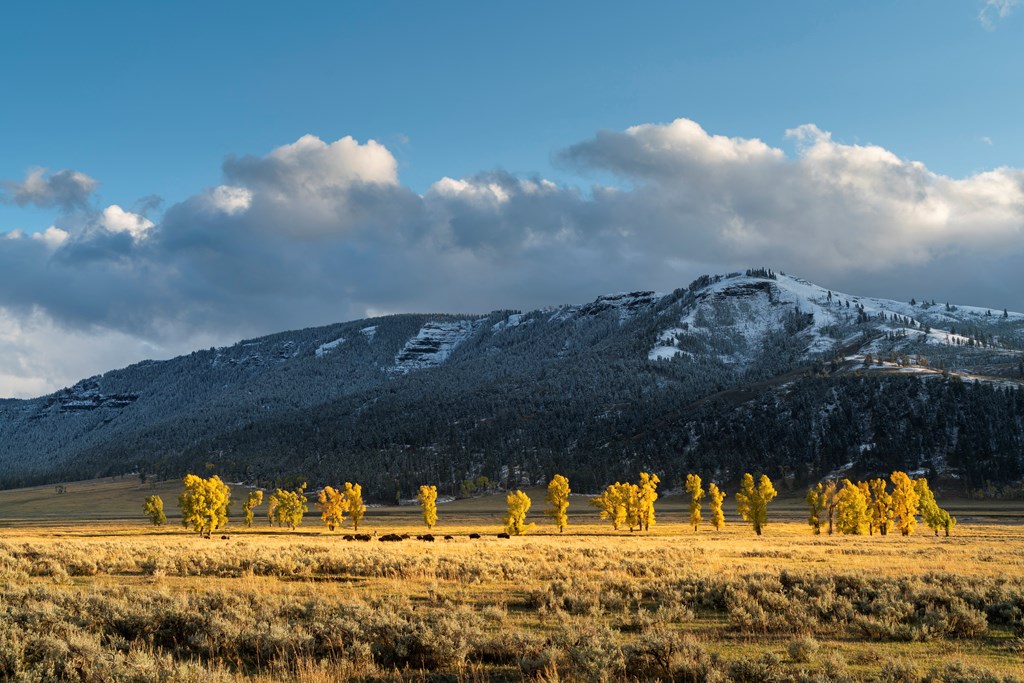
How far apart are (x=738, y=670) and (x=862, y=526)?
79800 mm

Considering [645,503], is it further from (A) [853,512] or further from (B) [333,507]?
(B) [333,507]

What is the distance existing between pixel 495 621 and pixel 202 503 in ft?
239

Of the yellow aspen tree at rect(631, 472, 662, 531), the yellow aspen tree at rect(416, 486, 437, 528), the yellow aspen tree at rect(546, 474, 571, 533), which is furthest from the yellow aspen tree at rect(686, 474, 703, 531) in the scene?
the yellow aspen tree at rect(416, 486, 437, 528)

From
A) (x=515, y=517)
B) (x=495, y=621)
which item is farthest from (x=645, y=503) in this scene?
(x=495, y=621)

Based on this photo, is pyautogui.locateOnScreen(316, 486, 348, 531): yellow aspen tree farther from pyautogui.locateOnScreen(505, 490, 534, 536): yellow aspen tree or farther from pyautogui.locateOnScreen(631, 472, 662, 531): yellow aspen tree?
pyautogui.locateOnScreen(631, 472, 662, 531): yellow aspen tree

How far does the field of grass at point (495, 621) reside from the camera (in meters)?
14.1

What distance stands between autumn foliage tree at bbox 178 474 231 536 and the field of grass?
165 feet

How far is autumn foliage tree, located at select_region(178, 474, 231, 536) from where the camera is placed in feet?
266

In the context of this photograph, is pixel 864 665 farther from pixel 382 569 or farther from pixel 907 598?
pixel 382 569

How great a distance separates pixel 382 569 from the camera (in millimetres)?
31734

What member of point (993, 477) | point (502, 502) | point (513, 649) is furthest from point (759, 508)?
point (993, 477)

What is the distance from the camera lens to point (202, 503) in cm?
8131

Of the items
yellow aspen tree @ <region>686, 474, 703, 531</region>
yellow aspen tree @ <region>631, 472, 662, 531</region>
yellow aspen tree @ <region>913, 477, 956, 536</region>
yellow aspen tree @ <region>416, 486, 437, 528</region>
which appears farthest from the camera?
yellow aspen tree @ <region>416, 486, 437, 528</region>

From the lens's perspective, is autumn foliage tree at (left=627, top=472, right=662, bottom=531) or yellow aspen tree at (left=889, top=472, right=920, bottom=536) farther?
autumn foliage tree at (left=627, top=472, right=662, bottom=531)
